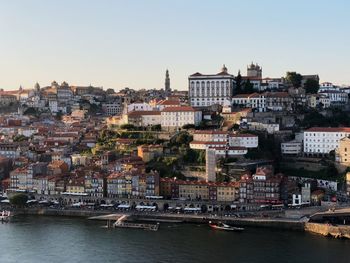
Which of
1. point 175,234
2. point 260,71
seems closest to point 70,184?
point 175,234

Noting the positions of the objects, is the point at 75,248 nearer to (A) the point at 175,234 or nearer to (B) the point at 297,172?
(A) the point at 175,234

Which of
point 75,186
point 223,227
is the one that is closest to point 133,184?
point 75,186

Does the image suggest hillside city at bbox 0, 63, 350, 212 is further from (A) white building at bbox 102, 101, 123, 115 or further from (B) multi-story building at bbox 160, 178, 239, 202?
(A) white building at bbox 102, 101, 123, 115

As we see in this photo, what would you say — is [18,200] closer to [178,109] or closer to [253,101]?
[178,109]

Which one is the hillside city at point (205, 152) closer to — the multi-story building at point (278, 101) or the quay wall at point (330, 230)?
the multi-story building at point (278, 101)

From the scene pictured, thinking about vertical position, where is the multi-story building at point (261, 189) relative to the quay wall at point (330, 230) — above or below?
above

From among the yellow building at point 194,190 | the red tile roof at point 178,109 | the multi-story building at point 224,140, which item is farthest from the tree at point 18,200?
the red tile roof at point 178,109
